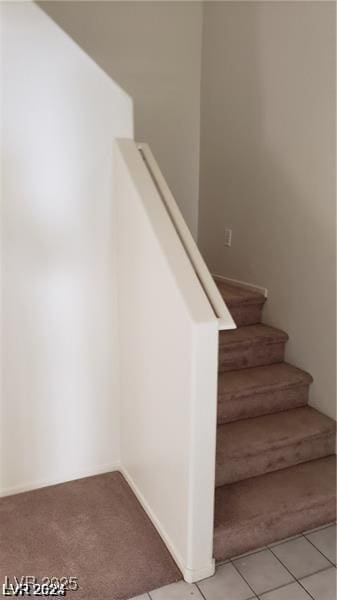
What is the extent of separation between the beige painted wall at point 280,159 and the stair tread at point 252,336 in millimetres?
72

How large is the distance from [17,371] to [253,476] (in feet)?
4.26

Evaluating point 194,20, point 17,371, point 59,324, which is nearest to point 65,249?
point 59,324

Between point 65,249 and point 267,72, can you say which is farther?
point 267,72

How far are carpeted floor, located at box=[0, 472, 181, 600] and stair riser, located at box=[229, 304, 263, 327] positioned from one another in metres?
1.23

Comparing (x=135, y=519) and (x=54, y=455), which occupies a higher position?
(x=54, y=455)

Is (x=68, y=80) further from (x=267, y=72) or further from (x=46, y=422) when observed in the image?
(x=46, y=422)

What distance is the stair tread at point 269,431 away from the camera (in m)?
2.39

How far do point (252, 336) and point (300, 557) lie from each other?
1.20 meters

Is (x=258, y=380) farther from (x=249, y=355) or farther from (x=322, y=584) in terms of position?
(x=322, y=584)

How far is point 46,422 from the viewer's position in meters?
2.53

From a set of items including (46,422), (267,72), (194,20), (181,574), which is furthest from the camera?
(194,20)

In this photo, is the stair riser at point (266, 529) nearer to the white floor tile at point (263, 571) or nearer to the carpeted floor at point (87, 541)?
the white floor tile at point (263, 571)

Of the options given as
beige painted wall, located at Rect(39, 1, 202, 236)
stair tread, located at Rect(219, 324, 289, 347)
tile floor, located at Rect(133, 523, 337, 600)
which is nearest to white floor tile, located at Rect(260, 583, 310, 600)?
tile floor, located at Rect(133, 523, 337, 600)

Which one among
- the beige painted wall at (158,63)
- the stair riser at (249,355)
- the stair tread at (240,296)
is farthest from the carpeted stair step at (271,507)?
the beige painted wall at (158,63)
